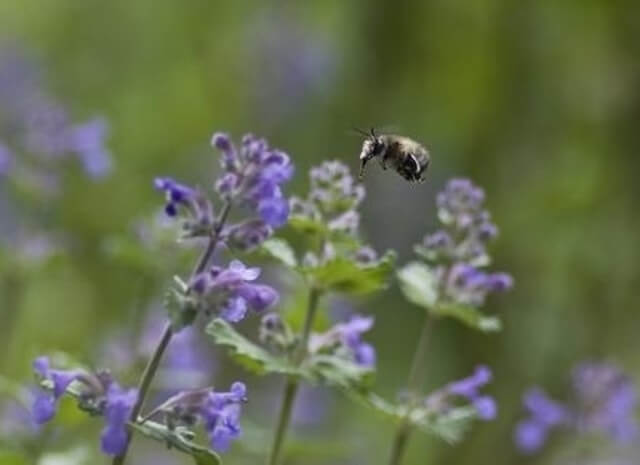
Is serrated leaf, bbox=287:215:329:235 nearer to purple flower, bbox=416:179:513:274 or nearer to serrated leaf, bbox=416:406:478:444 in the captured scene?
purple flower, bbox=416:179:513:274

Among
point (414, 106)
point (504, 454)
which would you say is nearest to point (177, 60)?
point (414, 106)

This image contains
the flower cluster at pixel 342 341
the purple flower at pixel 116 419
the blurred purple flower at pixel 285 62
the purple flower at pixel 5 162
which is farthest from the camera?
the blurred purple flower at pixel 285 62

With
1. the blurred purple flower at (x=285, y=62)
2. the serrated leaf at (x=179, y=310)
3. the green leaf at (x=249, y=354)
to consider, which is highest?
the blurred purple flower at (x=285, y=62)

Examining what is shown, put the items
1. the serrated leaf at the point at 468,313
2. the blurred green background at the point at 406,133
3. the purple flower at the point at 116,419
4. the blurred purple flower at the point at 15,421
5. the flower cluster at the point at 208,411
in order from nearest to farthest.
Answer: the purple flower at the point at 116,419 → the flower cluster at the point at 208,411 → the serrated leaf at the point at 468,313 → the blurred purple flower at the point at 15,421 → the blurred green background at the point at 406,133

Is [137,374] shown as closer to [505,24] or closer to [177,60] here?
[505,24]

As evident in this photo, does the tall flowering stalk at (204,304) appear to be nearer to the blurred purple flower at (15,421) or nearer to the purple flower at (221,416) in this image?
the purple flower at (221,416)

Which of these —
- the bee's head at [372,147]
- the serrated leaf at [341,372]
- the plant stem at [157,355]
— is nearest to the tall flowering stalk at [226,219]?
the plant stem at [157,355]

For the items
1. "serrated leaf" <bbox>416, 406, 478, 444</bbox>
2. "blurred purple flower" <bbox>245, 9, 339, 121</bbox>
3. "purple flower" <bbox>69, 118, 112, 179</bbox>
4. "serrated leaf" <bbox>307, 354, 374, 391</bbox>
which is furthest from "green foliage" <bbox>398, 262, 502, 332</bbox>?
"blurred purple flower" <bbox>245, 9, 339, 121</bbox>

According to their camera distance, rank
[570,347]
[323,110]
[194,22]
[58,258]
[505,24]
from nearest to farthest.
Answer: [58,258], [570,347], [505,24], [323,110], [194,22]
